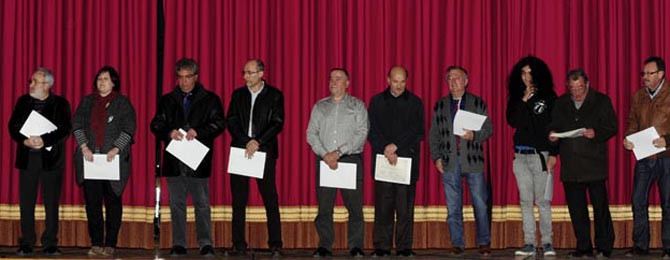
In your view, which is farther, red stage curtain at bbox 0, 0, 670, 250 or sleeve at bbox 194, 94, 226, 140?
red stage curtain at bbox 0, 0, 670, 250

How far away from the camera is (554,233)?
7.55 metres

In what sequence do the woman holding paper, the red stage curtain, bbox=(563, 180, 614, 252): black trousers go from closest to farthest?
bbox=(563, 180, 614, 252): black trousers
the woman holding paper
the red stage curtain

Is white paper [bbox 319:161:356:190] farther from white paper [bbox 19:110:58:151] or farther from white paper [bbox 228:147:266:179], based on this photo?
white paper [bbox 19:110:58:151]

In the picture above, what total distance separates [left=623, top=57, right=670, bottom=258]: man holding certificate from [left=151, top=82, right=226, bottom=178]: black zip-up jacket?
9.98 ft

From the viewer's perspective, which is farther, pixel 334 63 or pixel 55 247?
pixel 334 63

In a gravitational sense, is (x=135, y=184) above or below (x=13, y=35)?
below

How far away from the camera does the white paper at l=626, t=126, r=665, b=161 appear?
6441 mm

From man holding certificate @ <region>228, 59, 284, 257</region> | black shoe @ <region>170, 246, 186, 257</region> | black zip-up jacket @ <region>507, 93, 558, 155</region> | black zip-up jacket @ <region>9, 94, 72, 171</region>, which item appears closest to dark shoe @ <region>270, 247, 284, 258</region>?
man holding certificate @ <region>228, 59, 284, 257</region>

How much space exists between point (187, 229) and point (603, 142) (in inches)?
136

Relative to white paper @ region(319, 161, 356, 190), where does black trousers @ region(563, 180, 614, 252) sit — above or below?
below

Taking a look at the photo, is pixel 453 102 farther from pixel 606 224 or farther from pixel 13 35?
pixel 13 35

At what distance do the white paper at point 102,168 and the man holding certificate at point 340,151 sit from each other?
146cm

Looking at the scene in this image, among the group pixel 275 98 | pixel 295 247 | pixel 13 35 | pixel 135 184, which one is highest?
pixel 13 35

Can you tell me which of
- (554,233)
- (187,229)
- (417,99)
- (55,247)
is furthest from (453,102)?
(55,247)
